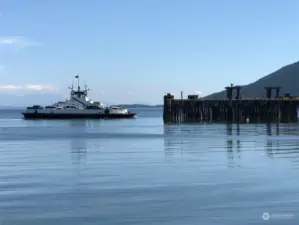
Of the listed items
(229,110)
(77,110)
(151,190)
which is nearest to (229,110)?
(229,110)

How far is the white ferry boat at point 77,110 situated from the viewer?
471 ft

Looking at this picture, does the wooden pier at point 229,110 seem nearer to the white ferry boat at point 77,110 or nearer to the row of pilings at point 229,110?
the row of pilings at point 229,110

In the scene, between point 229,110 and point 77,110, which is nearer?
point 229,110

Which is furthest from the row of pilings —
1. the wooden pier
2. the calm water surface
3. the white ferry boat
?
the calm water surface

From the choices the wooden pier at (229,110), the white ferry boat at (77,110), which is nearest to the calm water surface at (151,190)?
the wooden pier at (229,110)

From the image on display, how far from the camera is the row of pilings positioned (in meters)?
107

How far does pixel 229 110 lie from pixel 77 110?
47875 mm

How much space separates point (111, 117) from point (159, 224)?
131 m

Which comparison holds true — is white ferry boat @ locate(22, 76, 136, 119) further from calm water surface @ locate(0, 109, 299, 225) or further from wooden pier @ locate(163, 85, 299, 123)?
calm water surface @ locate(0, 109, 299, 225)

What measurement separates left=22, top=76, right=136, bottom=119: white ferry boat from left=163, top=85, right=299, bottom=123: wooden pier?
128ft

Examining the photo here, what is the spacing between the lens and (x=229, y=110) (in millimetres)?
107688

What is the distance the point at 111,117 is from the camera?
146875 mm

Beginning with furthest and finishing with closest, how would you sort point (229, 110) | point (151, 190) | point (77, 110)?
point (77, 110), point (229, 110), point (151, 190)

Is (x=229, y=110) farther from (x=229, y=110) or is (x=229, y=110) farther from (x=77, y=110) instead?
(x=77, y=110)
